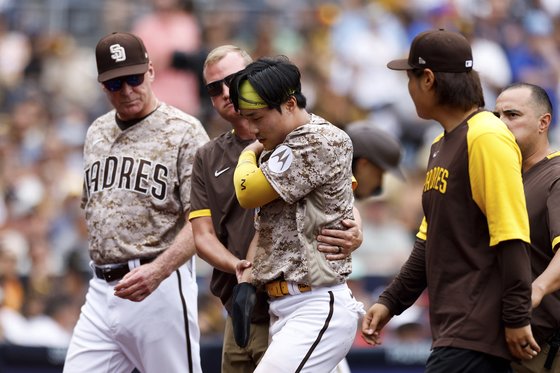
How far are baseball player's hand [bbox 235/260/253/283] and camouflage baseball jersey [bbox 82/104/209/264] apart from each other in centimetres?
121

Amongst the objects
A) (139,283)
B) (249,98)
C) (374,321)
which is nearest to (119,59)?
(139,283)

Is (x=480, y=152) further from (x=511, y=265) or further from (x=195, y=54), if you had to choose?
(x=195, y=54)

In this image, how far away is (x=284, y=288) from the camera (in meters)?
5.68

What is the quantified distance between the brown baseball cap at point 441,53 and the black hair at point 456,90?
29mm

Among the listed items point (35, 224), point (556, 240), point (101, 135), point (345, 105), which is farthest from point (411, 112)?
point (556, 240)

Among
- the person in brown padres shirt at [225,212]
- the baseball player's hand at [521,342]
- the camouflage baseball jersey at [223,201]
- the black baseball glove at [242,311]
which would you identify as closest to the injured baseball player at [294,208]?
the black baseball glove at [242,311]

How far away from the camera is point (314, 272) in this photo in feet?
18.4

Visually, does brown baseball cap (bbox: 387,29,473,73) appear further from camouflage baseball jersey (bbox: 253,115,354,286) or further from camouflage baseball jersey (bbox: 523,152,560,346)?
camouflage baseball jersey (bbox: 523,152,560,346)

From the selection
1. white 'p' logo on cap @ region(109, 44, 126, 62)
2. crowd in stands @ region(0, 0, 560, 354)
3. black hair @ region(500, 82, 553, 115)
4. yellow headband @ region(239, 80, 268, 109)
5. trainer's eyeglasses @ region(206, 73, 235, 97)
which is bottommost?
crowd in stands @ region(0, 0, 560, 354)

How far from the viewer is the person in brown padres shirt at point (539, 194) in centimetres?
601

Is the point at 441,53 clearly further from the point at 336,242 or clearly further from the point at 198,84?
the point at 198,84

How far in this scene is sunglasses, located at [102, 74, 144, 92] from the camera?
6926mm

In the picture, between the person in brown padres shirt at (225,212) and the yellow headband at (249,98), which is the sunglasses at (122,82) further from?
the yellow headband at (249,98)

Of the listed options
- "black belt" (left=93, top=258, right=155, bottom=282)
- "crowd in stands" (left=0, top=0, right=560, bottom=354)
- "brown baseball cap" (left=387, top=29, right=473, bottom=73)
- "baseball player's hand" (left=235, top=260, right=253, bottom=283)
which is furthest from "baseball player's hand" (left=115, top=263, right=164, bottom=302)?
"crowd in stands" (left=0, top=0, right=560, bottom=354)
